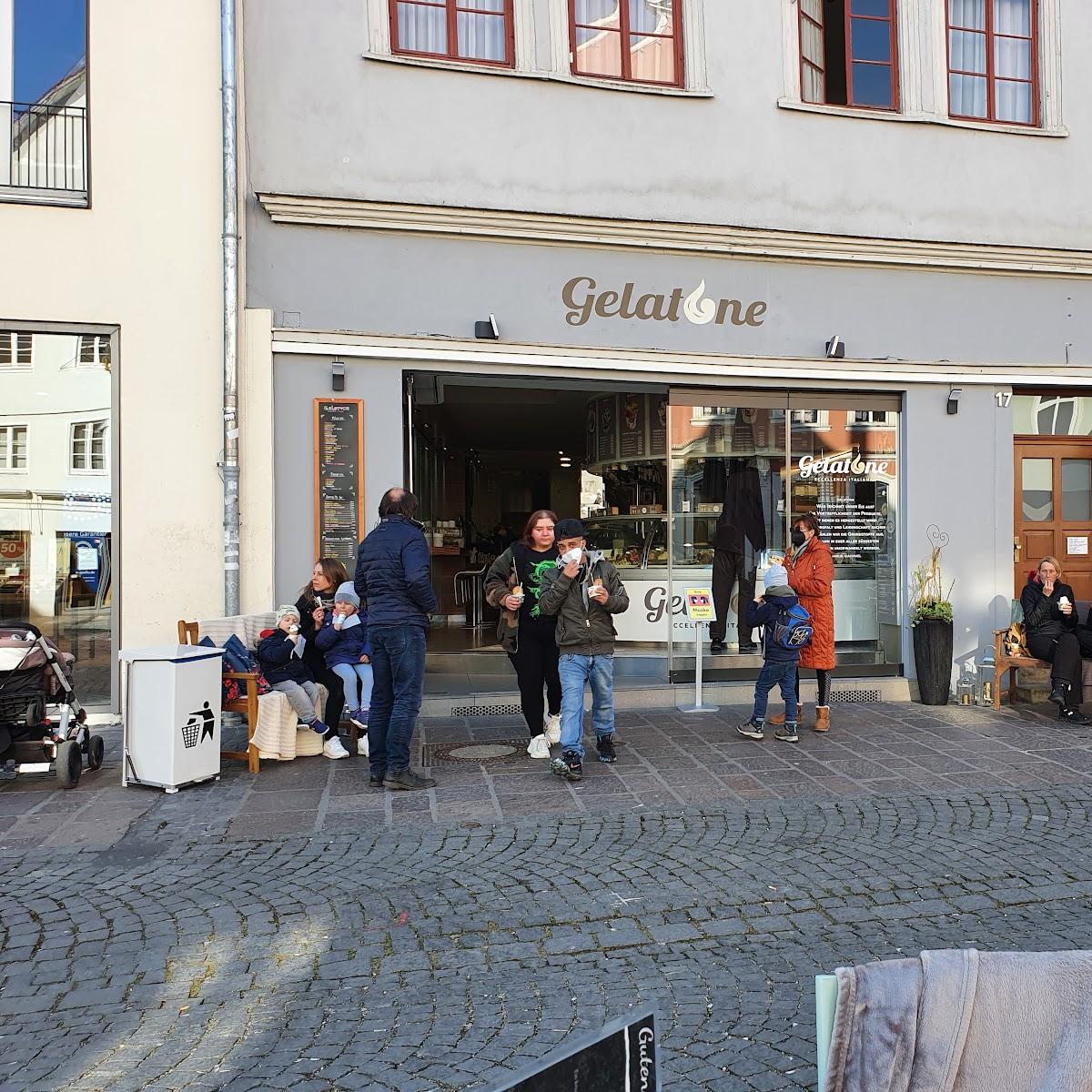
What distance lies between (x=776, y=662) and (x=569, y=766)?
2.12 m

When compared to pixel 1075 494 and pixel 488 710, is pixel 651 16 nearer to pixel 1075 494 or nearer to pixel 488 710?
pixel 1075 494

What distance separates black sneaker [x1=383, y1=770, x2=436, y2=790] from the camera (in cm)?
640

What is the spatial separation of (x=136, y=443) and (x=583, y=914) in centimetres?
591

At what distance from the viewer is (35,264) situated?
8133 mm

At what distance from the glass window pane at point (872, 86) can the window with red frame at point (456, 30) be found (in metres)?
3.61

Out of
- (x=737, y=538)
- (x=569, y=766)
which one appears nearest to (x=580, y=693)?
(x=569, y=766)

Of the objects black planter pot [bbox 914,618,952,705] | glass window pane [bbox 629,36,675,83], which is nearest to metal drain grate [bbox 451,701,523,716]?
black planter pot [bbox 914,618,952,705]


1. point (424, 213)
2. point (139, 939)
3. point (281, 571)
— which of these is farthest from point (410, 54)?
point (139, 939)

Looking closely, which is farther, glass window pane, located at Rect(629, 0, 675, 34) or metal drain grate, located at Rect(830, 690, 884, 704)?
metal drain grate, located at Rect(830, 690, 884, 704)

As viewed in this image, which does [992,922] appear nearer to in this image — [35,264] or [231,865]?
[231,865]

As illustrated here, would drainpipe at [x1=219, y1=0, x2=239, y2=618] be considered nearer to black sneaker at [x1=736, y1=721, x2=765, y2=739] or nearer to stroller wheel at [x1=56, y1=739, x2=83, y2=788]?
stroller wheel at [x1=56, y1=739, x2=83, y2=788]

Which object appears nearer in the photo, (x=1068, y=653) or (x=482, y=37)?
(x=1068, y=653)

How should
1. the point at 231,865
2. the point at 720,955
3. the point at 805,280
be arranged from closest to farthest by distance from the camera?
the point at 720,955 < the point at 231,865 < the point at 805,280

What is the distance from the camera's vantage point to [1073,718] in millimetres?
8672
